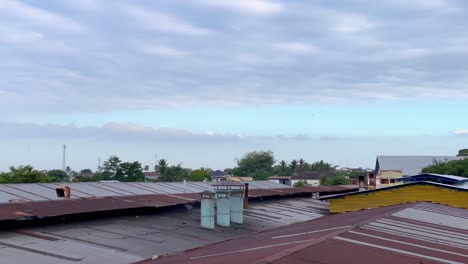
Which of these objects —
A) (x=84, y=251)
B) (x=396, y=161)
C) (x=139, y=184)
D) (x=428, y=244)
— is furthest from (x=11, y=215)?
(x=396, y=161)

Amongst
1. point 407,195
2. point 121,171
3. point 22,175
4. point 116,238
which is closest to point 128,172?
point 121,171

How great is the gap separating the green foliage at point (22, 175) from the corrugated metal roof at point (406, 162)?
61465 mm

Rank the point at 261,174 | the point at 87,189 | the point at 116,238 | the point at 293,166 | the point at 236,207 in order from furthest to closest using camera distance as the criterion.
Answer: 1. the point at 293,166
2. the point at 261,174
3. the point at 87,189
4. the point at 236,207
5. the point at 116,238

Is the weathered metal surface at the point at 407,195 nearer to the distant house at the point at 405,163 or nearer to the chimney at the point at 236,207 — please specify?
the chimney at the point at 236,207

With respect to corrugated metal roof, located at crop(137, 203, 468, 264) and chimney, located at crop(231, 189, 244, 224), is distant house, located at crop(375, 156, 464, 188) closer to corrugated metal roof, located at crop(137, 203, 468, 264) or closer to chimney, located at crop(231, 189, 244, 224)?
chimney, located at crop(231, 189, 244, 224)

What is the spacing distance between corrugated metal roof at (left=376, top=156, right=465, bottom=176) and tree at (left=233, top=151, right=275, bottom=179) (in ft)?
92.4

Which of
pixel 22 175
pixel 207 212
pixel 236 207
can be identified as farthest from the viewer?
pixel 22 175

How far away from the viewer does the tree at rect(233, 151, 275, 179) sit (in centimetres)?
11931

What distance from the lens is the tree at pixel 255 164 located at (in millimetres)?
119312

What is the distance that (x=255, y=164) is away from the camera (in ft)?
404

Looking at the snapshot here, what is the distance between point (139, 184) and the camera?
26.2 meters

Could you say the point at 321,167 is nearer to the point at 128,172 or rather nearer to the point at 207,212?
the point at 128,172

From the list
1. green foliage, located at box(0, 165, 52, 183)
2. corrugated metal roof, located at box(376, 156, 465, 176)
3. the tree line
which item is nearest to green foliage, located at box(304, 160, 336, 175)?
the tree line

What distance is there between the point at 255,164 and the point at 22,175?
266 ft
